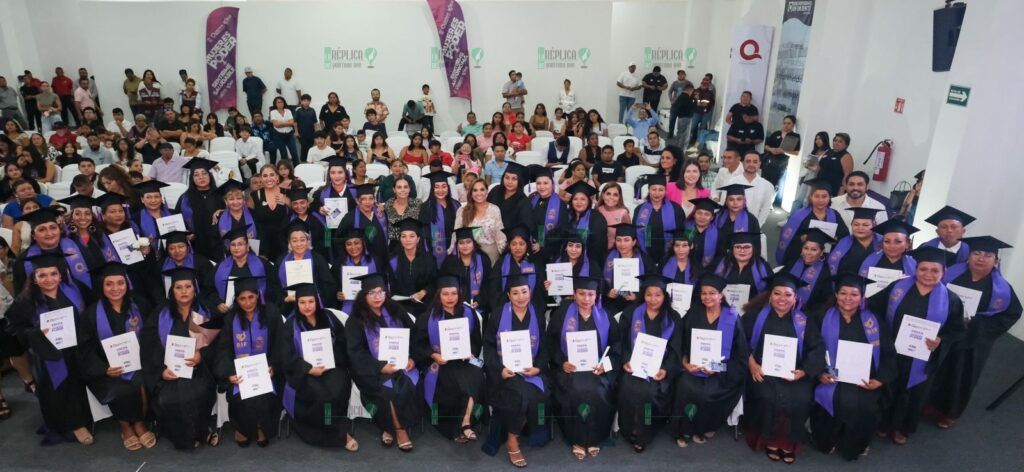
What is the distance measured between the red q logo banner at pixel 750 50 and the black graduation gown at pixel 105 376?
9.73m

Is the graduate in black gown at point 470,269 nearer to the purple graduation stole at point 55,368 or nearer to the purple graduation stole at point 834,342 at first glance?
the purple graduation stole at point 834,342

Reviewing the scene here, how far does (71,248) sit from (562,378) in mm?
3967

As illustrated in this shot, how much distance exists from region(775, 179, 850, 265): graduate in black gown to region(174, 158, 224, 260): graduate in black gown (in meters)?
5.32

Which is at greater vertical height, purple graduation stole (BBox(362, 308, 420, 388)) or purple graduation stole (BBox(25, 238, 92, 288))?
purple graduation stole (BBox(25, 238, 92, 288))

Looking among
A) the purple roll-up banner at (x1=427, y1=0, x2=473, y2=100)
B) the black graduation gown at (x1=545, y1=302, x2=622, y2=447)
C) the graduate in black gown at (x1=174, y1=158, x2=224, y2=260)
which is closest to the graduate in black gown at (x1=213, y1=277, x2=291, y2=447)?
the black graduation gown at (x1=545, y1=302, x2=622, y2=447)

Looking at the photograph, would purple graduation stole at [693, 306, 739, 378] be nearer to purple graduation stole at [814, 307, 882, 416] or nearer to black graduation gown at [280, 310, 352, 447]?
purple graduation stole at [814, 307, 882, 416]

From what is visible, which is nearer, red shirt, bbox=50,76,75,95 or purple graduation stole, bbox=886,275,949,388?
purple graduation stole, bbox=886,275,949,388

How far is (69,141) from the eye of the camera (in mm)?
9773

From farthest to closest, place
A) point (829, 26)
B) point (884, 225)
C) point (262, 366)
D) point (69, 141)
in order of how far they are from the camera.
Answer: point (69, 141) → point (829, 26) → point (884, 225) → point (262, 366)

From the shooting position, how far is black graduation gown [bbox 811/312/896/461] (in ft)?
13.9

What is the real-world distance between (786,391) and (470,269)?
2505 millimetres

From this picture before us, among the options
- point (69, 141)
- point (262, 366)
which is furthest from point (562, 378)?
point (69, 141)

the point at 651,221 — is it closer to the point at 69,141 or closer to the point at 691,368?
the point at 691,368

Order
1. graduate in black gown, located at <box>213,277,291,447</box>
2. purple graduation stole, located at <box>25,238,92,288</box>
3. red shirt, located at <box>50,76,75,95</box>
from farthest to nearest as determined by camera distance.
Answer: red shirt, located at <box>50,76,75,95</box>
purple graduation stole, located at <box>25,238,92,288</box>
graduate in black gown, located at <box>213,277,291,447</box>
